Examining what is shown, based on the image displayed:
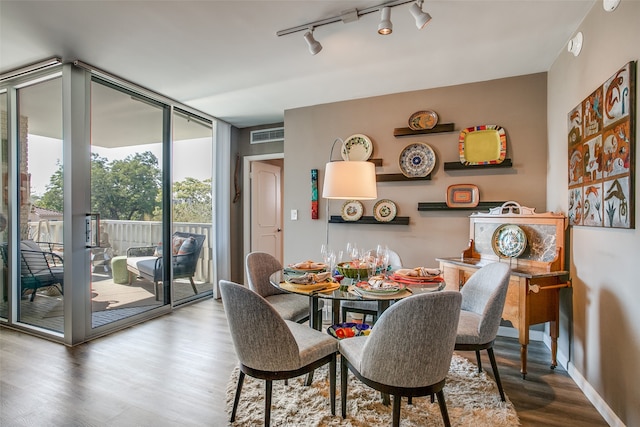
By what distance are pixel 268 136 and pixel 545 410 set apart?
13.8 ft

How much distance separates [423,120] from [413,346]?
264cm

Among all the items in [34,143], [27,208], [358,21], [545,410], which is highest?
[358,21]

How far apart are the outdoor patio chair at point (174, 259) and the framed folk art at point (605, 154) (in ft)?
13.0

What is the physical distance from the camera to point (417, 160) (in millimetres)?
3521

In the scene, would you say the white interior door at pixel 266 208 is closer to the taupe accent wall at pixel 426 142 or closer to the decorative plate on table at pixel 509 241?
the taupe accent wall at pixel 426 142

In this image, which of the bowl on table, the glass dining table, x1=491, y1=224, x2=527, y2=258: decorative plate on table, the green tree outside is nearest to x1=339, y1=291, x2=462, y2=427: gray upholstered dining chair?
the glass dining table

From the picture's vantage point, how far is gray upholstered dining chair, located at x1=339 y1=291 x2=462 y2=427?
1.47 meters

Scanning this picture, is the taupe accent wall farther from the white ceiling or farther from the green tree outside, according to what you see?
the green tree outside

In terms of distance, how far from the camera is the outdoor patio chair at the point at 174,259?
3.59m

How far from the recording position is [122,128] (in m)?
3.50

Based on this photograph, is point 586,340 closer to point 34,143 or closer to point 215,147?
point 215,147

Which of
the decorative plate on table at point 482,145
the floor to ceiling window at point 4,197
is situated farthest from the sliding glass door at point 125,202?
the decorative plate on table at point 482,145

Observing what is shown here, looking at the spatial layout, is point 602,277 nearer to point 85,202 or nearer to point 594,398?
point 594,398

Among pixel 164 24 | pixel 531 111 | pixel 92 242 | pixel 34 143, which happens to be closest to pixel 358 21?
pixel 164 24
